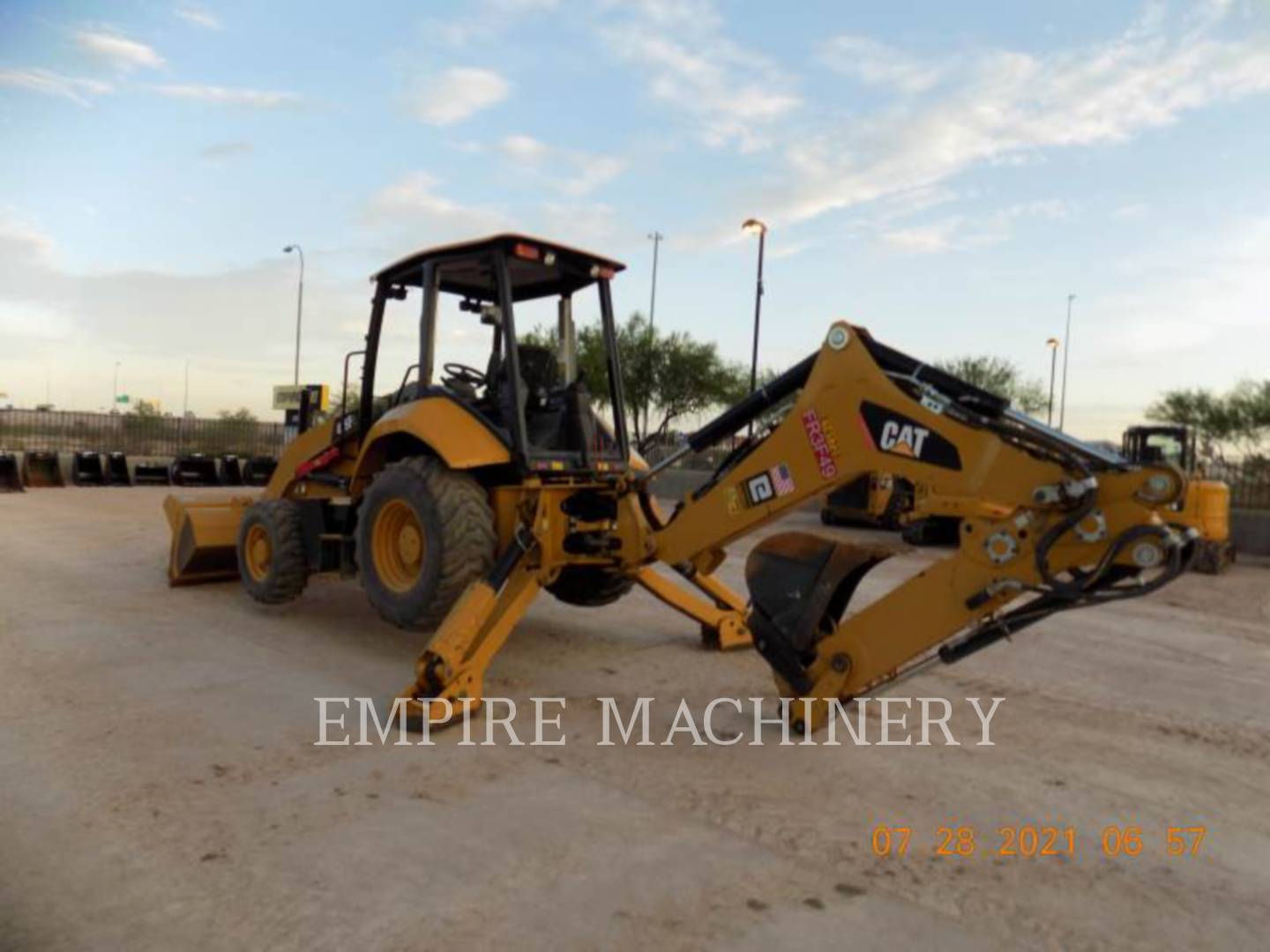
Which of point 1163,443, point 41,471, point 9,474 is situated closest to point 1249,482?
point 1163,443

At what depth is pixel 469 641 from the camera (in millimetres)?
4738

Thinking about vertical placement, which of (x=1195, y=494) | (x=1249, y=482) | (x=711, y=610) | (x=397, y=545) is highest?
(x=1249, y=482)

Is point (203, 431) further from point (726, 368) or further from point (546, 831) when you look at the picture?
point (546, 831)

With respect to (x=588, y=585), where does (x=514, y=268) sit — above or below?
above

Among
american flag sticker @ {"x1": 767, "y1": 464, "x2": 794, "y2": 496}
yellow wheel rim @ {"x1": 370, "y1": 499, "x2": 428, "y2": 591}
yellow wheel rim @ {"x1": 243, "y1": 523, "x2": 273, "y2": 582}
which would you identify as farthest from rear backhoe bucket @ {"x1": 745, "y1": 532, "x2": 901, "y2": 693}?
yellow wheel rim @ {"x1": 243, "y1": 523, "x2": 273, "y2": 582}

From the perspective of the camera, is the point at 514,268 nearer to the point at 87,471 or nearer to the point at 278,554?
the point at 278,554

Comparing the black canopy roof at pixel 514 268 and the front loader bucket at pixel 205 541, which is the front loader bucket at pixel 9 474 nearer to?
the front loader bucket at pixel 205 541

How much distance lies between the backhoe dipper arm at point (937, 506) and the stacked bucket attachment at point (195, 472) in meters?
18.0

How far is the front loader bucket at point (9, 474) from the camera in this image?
16234 mm

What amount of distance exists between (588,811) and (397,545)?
8.81 feet

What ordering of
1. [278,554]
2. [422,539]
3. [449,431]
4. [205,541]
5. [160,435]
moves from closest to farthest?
[449,431] → [422,539] → [278,554] → [205,541] → [160,435]

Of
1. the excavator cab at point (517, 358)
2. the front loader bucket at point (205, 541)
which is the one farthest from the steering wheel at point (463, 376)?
the front loader bucket at point (205, 541)

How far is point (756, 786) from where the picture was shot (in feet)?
12.6

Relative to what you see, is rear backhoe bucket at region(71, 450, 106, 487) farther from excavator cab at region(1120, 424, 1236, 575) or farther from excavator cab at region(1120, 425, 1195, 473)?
excavator cab at region(1120, 425, 1195, 473)
